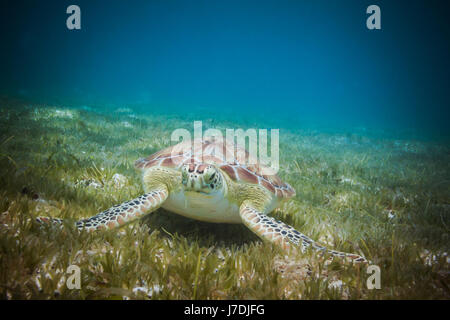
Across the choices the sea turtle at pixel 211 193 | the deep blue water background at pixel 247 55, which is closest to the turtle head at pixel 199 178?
the sea turtle at pixel 211 193

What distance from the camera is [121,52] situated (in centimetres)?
15812

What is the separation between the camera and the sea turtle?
229cm

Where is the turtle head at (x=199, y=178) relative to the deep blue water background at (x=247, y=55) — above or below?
below

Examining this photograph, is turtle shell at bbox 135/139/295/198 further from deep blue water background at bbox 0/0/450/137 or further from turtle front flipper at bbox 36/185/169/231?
deep blue water background at bbox 0/0/450/137

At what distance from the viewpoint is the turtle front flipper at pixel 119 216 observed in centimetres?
221

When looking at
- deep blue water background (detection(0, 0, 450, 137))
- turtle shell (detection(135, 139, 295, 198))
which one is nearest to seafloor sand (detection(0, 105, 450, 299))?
turtle shell (detection(135, 139, 295, 198))

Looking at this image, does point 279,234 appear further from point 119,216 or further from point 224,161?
point 119,216

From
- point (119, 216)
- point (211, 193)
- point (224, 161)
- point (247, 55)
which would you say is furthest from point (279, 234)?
point (247, 55)

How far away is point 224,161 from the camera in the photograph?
3115 mm

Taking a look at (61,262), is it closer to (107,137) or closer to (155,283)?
(155,283)

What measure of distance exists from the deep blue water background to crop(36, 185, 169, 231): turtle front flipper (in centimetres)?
5949

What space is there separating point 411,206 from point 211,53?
175 meters

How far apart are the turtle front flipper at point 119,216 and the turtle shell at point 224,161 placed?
59 centimetres

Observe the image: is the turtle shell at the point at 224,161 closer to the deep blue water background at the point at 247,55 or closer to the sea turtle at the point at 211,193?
the sea turtle at the point at 211,193
